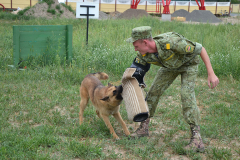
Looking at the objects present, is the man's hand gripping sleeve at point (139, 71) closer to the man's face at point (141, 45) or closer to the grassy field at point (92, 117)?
the man's face at point (141, 45)

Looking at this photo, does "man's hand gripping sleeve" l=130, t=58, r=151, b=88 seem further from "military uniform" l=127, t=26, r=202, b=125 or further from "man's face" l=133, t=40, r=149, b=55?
"man's face" l=133, t=40, r=149, b=55

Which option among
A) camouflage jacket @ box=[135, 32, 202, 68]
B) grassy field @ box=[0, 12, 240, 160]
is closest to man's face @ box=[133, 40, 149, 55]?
camouflage jacket @ box=[135, 32, 202, 68]

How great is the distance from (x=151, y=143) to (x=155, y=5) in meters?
31.6

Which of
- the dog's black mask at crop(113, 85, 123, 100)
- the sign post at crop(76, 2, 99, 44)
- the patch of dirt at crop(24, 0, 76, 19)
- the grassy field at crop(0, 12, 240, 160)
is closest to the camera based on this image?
the grassy field at crop(0, 12, 240, 160)

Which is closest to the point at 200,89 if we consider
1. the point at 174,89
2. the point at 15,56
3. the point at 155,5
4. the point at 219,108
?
the point at 174,89

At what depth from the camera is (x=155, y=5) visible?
32844mm

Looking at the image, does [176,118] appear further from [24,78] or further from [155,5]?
[155,5]

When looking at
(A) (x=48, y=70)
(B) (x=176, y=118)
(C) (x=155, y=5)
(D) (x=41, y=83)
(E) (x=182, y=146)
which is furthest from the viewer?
(C) (x=155, y=5)

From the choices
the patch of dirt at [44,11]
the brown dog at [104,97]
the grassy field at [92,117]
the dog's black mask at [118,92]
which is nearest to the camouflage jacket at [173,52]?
the dog's black mask at [118,92]

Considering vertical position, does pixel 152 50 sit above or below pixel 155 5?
below

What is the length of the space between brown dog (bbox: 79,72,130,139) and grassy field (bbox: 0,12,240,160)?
23 cm

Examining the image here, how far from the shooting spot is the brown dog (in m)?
3.56

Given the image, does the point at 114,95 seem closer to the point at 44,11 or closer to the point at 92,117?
the point at 92,117

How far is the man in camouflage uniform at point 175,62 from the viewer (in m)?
3.05
